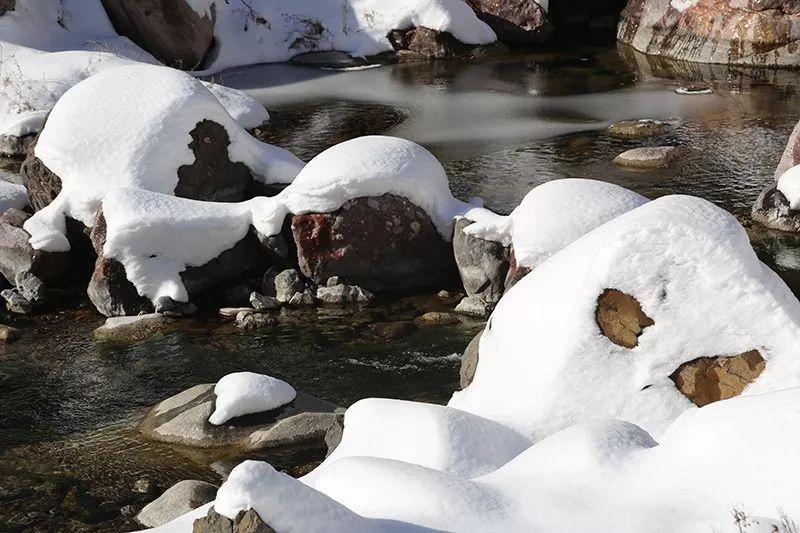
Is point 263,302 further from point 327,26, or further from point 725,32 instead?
point 725,32

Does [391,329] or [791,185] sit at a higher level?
[791,185]

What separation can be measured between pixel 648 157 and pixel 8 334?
7348 millimetres

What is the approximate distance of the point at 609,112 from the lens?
16.0m

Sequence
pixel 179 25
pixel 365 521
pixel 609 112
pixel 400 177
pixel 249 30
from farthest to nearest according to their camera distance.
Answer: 1. pixel 249 30
2. pixel 179 25
3. pixel 609 112
4. pixel 400 177
5. pixel 365 521

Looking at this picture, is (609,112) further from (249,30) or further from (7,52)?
(7,52)

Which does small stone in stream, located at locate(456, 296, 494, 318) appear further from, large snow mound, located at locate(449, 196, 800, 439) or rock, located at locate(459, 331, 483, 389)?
large snow mound, located at locate(449, 196, 800, 439)

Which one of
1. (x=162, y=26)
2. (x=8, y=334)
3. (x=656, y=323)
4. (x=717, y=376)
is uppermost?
(x=162, y=26)

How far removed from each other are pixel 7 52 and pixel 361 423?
12.8 m

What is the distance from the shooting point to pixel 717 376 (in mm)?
5969

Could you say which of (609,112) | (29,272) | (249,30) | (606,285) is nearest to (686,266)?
(606,285)

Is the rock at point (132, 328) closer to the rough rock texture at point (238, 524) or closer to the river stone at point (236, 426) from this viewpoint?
the river stone at point (236, 426)

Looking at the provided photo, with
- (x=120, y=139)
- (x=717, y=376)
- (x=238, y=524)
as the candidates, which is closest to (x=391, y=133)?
(x=120, y=139)

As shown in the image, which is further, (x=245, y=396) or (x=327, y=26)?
(x=327, y=26)

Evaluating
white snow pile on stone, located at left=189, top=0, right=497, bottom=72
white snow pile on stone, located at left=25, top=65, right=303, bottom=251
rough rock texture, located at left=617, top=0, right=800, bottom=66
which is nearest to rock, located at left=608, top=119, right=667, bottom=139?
rough rock texture, located at left=617, top=0, right=800, bottom=66
